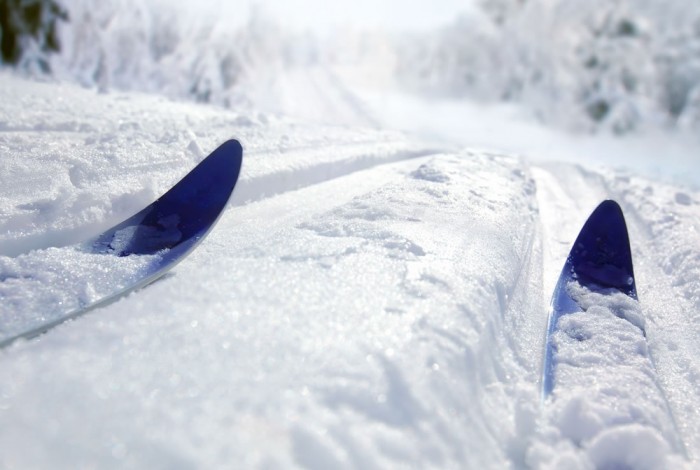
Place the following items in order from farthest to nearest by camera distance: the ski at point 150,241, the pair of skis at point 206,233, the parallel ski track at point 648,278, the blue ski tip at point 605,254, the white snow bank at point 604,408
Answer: the blue ski tip at point 605,254
the pair of skis at point 206,233
the parallel ski track at point 648,278
the ski at point 150,241
the white snow bank at point 604,408

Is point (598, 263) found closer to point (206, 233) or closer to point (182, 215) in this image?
point (206, 233)

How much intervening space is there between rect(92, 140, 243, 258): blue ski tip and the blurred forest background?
12.7 ft

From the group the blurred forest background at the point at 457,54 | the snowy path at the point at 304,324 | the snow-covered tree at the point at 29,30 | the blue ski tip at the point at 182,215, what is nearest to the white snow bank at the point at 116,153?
the snowy path at the point at 304,324

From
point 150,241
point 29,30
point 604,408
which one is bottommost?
point 150,241

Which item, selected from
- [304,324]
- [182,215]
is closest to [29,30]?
[182,215]

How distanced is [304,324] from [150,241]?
3.03 ft

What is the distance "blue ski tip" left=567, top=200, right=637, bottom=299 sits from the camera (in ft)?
7.22

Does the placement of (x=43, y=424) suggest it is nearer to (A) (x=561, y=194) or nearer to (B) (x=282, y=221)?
(B) (x=282, y=221)

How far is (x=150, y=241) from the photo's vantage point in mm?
2051

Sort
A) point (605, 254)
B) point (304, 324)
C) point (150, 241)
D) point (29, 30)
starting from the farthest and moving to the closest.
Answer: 1. point (29, 30)
2. point (605, 254)
3. point (150, 241)
4. point (304, 324)

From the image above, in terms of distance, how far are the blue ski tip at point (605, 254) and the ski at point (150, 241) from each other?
5.36ft

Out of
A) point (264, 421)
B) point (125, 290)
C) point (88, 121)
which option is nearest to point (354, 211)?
point (125, 290)

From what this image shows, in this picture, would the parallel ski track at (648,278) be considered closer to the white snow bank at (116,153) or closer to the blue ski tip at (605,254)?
the blue ski tip at (605,254)

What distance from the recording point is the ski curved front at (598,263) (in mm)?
2016
